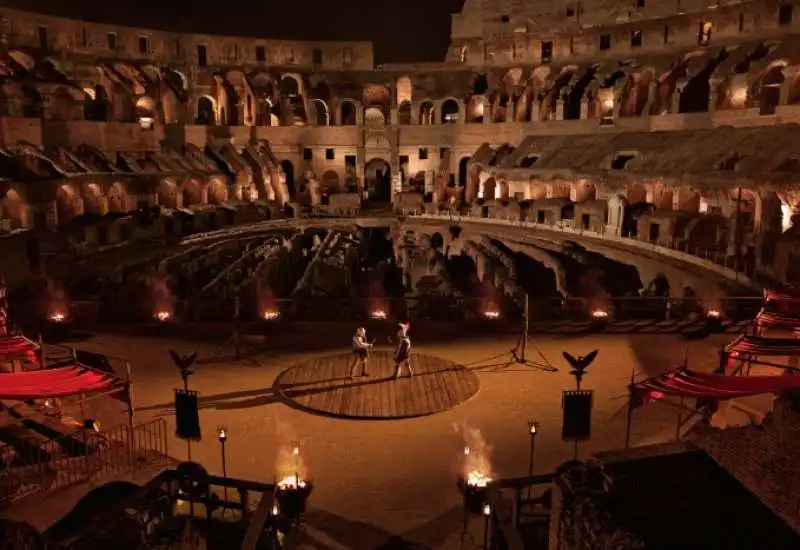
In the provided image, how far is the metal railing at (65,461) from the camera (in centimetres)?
902

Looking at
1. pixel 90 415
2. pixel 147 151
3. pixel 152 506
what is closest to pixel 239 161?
pixel 147 151

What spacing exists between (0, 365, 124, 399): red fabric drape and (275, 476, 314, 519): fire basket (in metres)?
3.53

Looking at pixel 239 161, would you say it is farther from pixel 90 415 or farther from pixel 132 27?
pixel 90 415

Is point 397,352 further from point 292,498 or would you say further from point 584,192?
point 584,192

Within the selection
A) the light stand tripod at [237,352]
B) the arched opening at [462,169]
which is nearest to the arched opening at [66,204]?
the light stand tripod at [237,352]

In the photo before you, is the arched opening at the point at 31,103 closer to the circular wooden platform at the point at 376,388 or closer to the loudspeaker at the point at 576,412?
the circular wooden platform at the point at 376,388

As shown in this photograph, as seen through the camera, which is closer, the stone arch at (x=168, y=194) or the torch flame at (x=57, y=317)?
the torch flame at (x=57, y=317)

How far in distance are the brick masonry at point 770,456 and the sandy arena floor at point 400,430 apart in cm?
273

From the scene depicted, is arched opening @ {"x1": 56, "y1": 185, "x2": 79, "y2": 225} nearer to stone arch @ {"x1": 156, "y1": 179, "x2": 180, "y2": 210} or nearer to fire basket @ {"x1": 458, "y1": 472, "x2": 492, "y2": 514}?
stone arch @ {"x1": 156, "y1": 179, "x2": 180, "y2": 210}

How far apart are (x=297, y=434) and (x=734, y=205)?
21937 mm

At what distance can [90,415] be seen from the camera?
488 inches

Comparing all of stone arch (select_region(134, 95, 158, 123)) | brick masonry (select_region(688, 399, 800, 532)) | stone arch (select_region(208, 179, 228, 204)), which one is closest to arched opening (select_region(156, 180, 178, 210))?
stone arch (select_region(208, 179, 228, 204))

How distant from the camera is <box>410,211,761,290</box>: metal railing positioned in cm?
2177

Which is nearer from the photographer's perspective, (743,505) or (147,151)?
(743,505)
